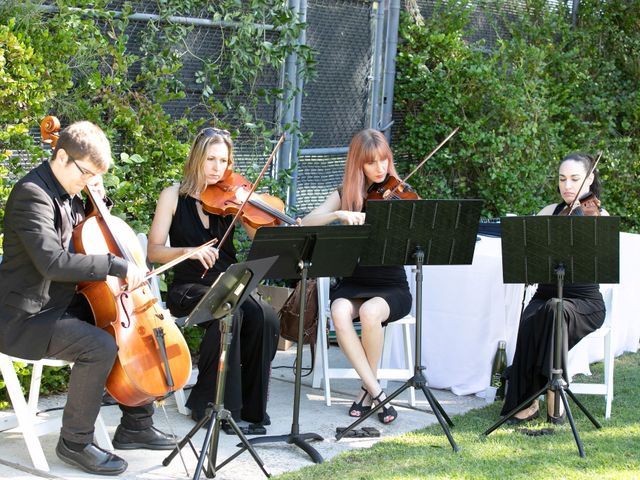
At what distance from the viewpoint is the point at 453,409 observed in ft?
17.3

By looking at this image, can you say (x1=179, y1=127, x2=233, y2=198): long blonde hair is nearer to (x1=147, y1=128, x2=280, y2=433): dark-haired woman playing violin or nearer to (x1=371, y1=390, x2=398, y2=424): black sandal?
(x1=147, y1=128, x2=280, y2=433): dark-haired woman playing violin

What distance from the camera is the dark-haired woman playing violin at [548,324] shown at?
500 cm

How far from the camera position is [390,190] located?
205 inches

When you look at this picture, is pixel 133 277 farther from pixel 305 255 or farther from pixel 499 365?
pixel 499 365

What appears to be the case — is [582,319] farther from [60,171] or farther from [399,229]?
[60,171]

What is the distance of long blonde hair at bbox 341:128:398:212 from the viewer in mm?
5184

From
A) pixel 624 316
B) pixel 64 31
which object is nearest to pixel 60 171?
pixel 64 31

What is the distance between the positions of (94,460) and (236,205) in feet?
4.91

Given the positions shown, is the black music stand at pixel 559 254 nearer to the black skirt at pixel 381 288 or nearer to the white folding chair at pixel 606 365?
the white folding chair at pixel 606 365

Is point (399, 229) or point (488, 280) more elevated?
point (399, 229)

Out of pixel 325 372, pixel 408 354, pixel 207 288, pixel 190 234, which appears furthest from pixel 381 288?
pixel 190 234

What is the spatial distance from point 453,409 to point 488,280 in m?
0.75

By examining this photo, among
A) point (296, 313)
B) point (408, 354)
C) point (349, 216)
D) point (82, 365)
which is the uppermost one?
point (349, 216)

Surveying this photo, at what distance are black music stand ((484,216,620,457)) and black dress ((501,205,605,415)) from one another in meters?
0.17
